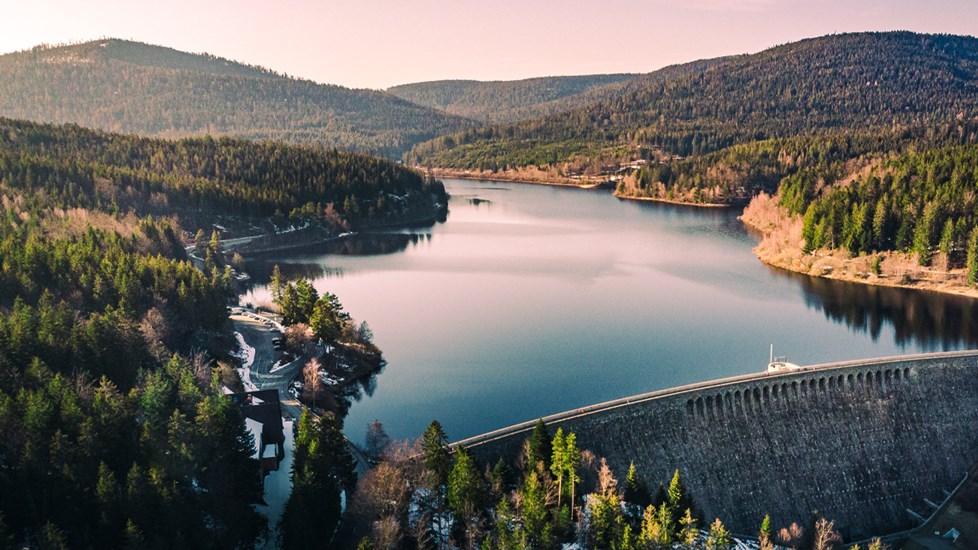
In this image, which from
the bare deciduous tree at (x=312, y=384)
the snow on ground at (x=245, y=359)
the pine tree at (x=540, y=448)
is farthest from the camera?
the snow on ground at (x=245, y=359)

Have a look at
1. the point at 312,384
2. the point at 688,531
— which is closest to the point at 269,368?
the point at 312,384

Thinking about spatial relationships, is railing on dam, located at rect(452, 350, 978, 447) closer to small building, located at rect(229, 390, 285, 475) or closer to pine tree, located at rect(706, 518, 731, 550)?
small building, located at rect(229, 390, 285, 475)

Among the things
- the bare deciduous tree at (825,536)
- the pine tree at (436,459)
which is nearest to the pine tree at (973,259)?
the bare deciduous tree at (825,536)

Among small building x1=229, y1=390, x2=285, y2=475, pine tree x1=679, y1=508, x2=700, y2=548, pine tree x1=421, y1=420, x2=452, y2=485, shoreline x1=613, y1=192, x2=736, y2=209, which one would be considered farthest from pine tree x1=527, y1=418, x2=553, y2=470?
shoreline x1=613, y1=192, x2=736, y2=209

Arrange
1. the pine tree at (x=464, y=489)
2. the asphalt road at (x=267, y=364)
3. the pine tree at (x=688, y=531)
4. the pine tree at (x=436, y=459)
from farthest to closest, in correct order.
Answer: the asphalt road at (x=267, y=364) < the pine tree at (x=436, y=459) < the pine tree at (x=464, y=489) < the pine tree at (x=688, y=531)

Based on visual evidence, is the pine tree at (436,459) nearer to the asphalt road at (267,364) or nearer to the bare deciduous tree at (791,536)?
the asphalt road at (267,364)

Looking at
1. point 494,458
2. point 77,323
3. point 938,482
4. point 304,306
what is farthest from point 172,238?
point 938,482
